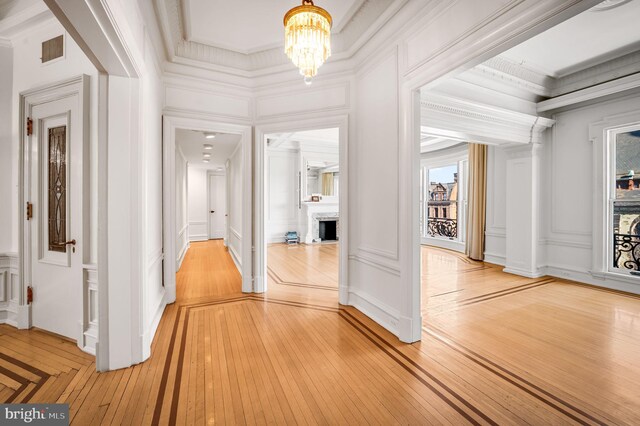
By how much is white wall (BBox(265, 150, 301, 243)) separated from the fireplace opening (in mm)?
796

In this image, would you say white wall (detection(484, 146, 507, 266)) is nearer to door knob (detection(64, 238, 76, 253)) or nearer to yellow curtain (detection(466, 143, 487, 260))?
yellow curtain (detection(466, 143, 487, 260))

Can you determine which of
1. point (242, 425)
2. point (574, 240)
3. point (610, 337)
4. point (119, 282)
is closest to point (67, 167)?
point (119, 282)

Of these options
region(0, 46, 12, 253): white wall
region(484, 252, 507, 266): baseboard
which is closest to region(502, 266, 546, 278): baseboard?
region(484, 252, 507, 266): baseboard

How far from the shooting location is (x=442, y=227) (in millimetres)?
8609

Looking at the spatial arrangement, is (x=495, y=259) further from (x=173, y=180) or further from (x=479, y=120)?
(x=173, y=180)

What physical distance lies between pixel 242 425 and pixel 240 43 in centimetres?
399

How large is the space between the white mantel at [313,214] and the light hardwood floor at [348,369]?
553cm

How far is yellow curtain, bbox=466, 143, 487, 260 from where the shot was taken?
6516mm

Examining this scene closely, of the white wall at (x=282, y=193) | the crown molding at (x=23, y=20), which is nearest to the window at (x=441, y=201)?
the white wall at (x=282, y=193)

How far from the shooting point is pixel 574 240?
16.0ft

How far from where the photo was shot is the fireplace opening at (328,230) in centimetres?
961

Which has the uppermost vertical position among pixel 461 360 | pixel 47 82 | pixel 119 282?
pixel 47 82

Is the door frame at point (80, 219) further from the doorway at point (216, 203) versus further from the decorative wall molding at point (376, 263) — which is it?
the doorway at point (216, 203)

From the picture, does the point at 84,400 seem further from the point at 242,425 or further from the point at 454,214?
the point at 454,214
